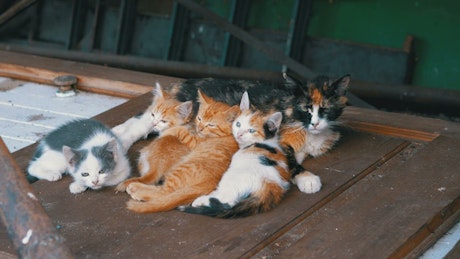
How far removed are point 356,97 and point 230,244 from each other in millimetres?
2909

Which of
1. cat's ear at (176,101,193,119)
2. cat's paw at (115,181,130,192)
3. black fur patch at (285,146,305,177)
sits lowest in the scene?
cat's paw at (115,181,130,192)

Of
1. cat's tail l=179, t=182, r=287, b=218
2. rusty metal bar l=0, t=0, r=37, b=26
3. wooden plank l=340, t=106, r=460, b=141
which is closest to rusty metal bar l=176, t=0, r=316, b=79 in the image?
wooden plank l=340, t=106, r=460, b=141

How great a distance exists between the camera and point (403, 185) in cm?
369

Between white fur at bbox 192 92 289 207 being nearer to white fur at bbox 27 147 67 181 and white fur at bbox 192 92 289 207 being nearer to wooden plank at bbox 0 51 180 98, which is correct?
white fur at bbox 27 147 67 181

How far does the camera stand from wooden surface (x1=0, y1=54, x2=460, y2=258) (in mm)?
3041

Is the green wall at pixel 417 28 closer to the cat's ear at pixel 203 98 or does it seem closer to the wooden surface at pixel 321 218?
the wooden surface at pixel 321 218

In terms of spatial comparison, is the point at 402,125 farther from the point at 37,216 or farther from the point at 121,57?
the point at 121,57

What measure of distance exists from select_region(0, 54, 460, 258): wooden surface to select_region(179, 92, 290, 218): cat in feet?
0.18

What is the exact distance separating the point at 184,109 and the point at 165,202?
88 cm

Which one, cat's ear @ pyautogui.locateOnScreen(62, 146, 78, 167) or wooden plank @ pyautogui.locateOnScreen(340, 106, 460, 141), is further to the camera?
wooden plank @ pyautogui.locateOnScreen(340, 106, 460, 141)

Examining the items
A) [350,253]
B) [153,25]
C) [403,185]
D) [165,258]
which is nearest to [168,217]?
[165,258]

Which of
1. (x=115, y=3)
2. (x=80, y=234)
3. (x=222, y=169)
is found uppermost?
(x=115, y=3)

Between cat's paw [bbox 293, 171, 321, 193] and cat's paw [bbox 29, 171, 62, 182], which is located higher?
cat's paw [bbox 293, 171, 321, 193]

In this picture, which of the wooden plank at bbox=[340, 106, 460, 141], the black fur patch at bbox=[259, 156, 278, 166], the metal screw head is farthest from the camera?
the metal screw head
